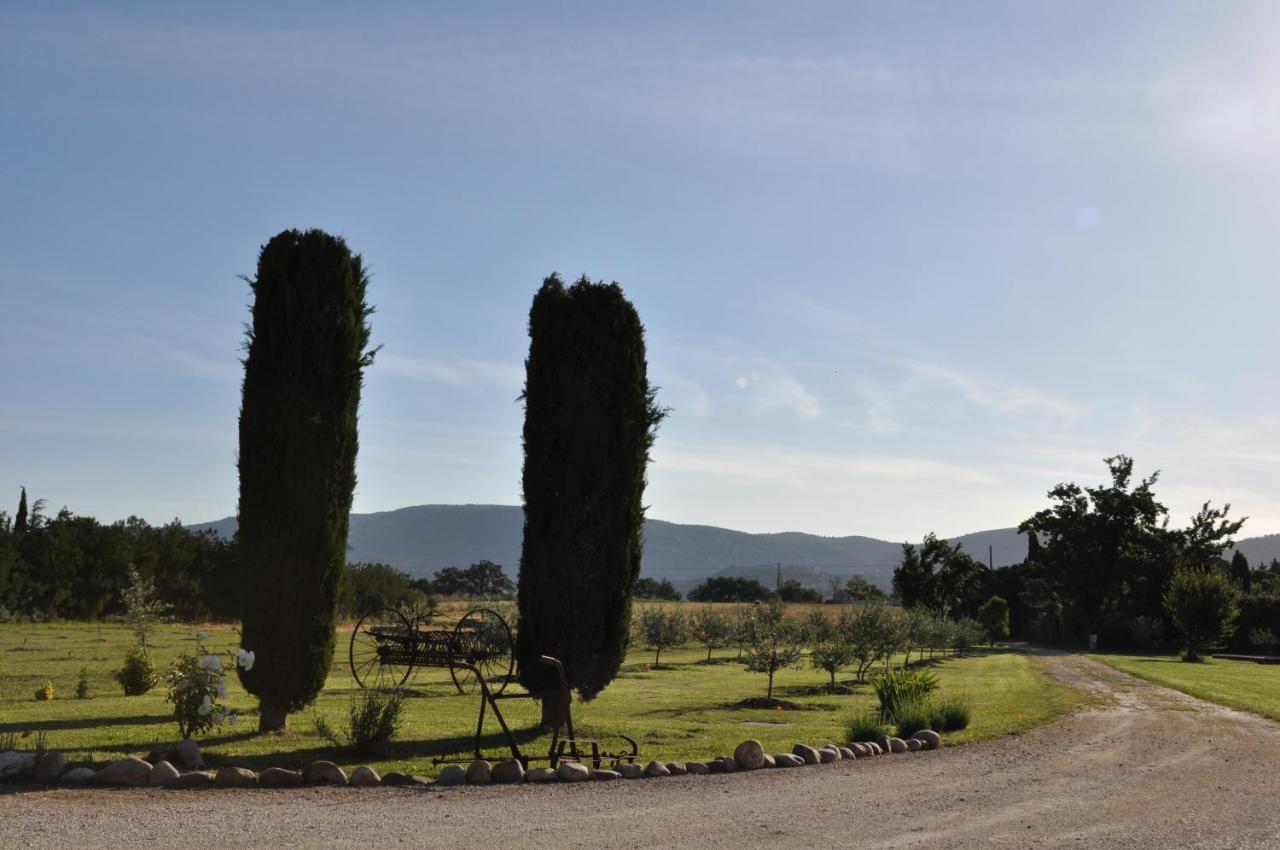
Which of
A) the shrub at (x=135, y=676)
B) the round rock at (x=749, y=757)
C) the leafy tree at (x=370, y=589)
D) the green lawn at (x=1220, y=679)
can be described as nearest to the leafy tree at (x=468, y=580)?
the leafy tree at (x=370, y=589)

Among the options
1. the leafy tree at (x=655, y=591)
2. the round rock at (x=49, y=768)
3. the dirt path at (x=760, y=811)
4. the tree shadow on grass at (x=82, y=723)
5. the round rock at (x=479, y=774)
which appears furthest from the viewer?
the leafy tree at (x=655, y=591)

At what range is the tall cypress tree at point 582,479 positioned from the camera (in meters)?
15.5

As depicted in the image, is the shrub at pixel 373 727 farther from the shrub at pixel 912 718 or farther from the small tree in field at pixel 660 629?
the small tree in field at pixel 660 629

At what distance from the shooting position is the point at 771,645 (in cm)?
2412

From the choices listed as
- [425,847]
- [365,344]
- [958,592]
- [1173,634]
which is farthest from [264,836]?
[1173,634]

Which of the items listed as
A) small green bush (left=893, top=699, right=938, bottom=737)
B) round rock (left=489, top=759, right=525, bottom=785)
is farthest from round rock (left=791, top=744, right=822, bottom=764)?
round rock (left=489, top=759, right=525, bottom=785)

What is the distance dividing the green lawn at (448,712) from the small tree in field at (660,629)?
20.4 feet

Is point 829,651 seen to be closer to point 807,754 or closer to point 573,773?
point 807,754

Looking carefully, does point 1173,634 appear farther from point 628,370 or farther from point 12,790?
point 12,790

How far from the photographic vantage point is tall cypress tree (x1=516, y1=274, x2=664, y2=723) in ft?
50.7

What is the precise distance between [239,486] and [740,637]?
14.9 m

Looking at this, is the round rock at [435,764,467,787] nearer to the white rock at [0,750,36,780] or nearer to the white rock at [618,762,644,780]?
the white rock at [618,762,644,780]

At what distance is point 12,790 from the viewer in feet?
31.6

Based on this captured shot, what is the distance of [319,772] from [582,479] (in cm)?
645
